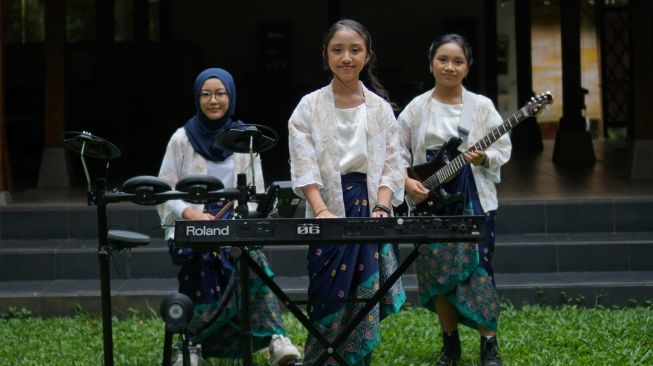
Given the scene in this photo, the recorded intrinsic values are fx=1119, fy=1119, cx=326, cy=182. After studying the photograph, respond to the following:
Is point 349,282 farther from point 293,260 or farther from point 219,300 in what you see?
point 293,260

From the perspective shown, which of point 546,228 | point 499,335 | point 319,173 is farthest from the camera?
point 546,228

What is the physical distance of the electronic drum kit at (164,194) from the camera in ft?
14.1

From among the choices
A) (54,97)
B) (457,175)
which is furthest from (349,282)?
(54,97)

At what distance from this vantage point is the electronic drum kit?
4285mm

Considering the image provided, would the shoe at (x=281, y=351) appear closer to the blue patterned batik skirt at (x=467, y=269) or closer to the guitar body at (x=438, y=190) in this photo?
the blue patterned batik skirt at (x=467, y=269)

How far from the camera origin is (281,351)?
5.35m

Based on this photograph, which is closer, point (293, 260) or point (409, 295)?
point (409, 295)

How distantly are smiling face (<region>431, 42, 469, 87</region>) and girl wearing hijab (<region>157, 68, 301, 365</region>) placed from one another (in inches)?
37.3

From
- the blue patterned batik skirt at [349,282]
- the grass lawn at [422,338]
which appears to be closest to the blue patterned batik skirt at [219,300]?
the grass lawn at [422,338]

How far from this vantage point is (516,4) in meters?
14.5

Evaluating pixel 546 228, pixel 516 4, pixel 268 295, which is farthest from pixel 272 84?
pixel 268 295

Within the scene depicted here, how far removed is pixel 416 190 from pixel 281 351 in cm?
102

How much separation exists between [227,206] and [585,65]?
44.2 feet

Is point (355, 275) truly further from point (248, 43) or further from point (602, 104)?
point (602, 104)
